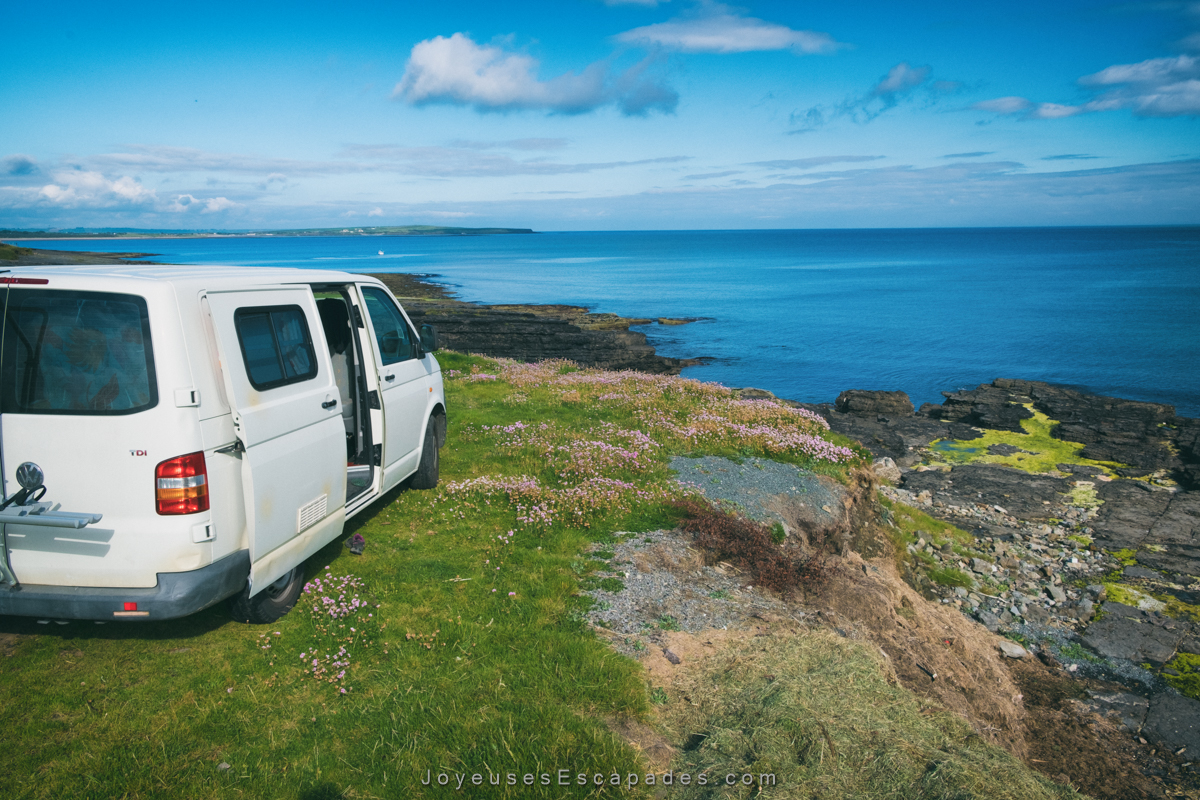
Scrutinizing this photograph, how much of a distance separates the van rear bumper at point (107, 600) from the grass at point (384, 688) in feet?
2.68

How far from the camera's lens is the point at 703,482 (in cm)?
1160

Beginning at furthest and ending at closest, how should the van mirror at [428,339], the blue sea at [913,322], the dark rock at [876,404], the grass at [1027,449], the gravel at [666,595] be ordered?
the blue sea at [913,322] → the dark rock at [876,404] → the grass at [1027,449] → the van mirror at [428,339] → the gravel at [666,595]

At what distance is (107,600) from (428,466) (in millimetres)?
5430

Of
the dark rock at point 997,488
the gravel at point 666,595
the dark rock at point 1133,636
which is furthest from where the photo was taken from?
the dark rock at point 997,488

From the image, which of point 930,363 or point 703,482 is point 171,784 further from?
point 930,363

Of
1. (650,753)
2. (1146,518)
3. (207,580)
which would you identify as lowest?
(1146,518)

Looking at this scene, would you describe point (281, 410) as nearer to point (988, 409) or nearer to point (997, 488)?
point (997, 488)

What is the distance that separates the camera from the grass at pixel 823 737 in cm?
463

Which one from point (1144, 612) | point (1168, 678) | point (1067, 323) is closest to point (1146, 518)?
point (1144, 612)

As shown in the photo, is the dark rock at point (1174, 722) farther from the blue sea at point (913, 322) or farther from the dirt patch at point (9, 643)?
the blue sea at point (913, 322)

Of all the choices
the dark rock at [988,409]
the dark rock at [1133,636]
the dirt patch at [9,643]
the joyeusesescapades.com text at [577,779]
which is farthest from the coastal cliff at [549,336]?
the joyeusesescapades.com text at [577,779]

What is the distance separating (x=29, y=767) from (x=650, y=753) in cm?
436

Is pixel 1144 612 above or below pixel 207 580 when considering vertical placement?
below

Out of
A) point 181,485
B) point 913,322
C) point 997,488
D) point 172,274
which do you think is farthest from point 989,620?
point 913,322
